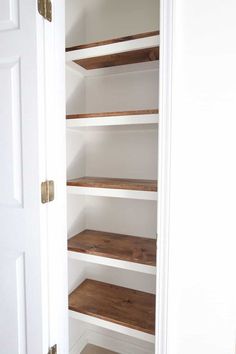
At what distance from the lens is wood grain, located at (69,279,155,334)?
3.91ft

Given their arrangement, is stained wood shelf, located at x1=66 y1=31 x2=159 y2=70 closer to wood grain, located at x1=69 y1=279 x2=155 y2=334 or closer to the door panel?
the door panel

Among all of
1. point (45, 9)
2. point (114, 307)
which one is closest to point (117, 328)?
point (114, 307)

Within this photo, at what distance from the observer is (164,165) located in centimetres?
88

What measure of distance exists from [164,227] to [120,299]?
0.75 meters

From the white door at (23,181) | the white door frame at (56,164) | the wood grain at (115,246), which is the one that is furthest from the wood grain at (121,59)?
the wood grain at (115,246)

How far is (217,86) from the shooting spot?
0.85 meters

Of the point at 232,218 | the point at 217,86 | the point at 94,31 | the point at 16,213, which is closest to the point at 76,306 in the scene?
the point at 16,213

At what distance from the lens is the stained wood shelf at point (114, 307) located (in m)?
1.18

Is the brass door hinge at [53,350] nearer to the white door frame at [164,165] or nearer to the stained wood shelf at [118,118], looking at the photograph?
the white door frame at [164,165]

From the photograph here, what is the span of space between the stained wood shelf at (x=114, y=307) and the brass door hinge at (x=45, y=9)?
4.71 ft

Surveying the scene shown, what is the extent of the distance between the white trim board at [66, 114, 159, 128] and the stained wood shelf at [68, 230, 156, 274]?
0.65m

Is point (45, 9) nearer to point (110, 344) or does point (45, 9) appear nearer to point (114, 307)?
point (114, 307)

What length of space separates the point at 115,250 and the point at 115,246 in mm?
62

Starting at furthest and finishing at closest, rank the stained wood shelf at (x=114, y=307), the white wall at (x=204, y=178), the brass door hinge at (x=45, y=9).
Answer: the stained wood shelf at (x=114, y=307)
the brass door hinge at (x=45, y=9)
the white wall at (x=204, y=178)
